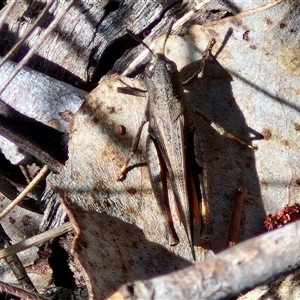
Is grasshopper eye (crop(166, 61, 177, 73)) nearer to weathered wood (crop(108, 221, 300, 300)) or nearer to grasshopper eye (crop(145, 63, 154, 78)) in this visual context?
grasshopper eye (crop(145, 63, 154, 78))

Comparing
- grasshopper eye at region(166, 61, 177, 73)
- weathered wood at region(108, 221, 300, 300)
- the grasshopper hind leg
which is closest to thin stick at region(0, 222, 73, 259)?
the grasshopper hind leg

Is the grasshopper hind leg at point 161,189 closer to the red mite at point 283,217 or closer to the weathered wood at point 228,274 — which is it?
the red mite at point 283,217

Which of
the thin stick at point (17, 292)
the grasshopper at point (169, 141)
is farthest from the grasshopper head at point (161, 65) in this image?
the thin stick at point (17, 292)

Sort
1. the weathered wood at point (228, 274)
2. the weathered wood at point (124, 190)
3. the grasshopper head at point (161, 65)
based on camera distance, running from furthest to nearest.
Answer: the grasshopper head at point (161, 65) < the weathered wood at point (124, 190) < the weathered wood at point (228, 274)

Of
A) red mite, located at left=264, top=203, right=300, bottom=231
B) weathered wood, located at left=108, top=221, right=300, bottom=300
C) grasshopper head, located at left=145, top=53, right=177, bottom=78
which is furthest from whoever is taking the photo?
grasshopper head, located at left=145, top=53, right=177, bottom=78

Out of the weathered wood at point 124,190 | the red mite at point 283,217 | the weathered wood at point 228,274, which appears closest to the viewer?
the weathered wood at point 228,274

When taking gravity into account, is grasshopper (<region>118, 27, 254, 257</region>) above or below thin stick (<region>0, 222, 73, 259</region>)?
above

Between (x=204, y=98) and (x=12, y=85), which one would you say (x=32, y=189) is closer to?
(x=12, y=85)

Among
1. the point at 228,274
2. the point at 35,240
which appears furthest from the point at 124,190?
the point at 228,274
